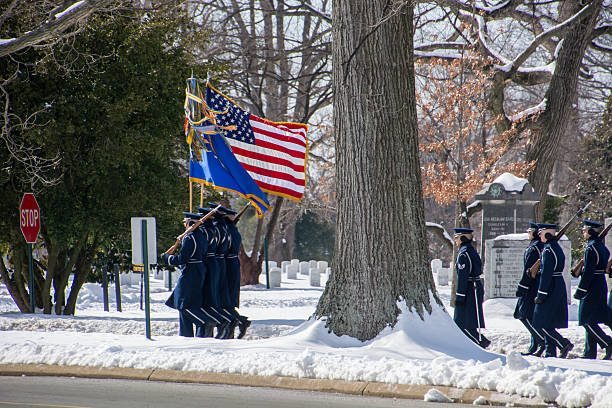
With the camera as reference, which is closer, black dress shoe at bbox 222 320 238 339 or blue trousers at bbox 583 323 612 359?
blue trousers at bbox 583 323 612 359

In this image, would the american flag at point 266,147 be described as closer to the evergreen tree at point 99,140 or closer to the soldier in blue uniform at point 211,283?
the soldier in blue uniform at point 211,283

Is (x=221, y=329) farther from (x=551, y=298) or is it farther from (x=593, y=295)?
(x=593, y=295)

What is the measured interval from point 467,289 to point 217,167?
432 cm

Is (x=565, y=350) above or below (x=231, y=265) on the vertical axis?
below

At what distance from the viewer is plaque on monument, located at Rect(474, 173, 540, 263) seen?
17.1 m

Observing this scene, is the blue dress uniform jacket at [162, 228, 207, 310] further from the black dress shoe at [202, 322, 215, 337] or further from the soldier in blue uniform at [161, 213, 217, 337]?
the black dress shoe at [202, 322, 215, 337]

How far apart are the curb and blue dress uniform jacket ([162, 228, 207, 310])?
2.79 meters

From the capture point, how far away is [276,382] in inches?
278

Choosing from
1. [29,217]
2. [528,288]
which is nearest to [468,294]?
[528,288]

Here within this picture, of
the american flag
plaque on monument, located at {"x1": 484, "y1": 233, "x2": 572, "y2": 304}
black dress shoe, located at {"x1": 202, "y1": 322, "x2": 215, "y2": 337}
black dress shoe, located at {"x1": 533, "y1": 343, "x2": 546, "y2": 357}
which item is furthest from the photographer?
plaque on monument, located at {"x1": 484, "y1": 233, "x2": 572, "y2": 304}

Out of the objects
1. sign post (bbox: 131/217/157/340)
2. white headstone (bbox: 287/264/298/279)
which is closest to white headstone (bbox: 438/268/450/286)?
white headstone (bbox: 287/264/298/279)

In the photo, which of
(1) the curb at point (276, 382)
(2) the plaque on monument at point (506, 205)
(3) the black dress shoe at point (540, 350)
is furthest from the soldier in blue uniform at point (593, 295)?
(2) the plaque on monument at point (506, 205)

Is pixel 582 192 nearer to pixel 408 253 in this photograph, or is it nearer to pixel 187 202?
pixel 187 202

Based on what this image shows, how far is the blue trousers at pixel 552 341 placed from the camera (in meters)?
10.1
